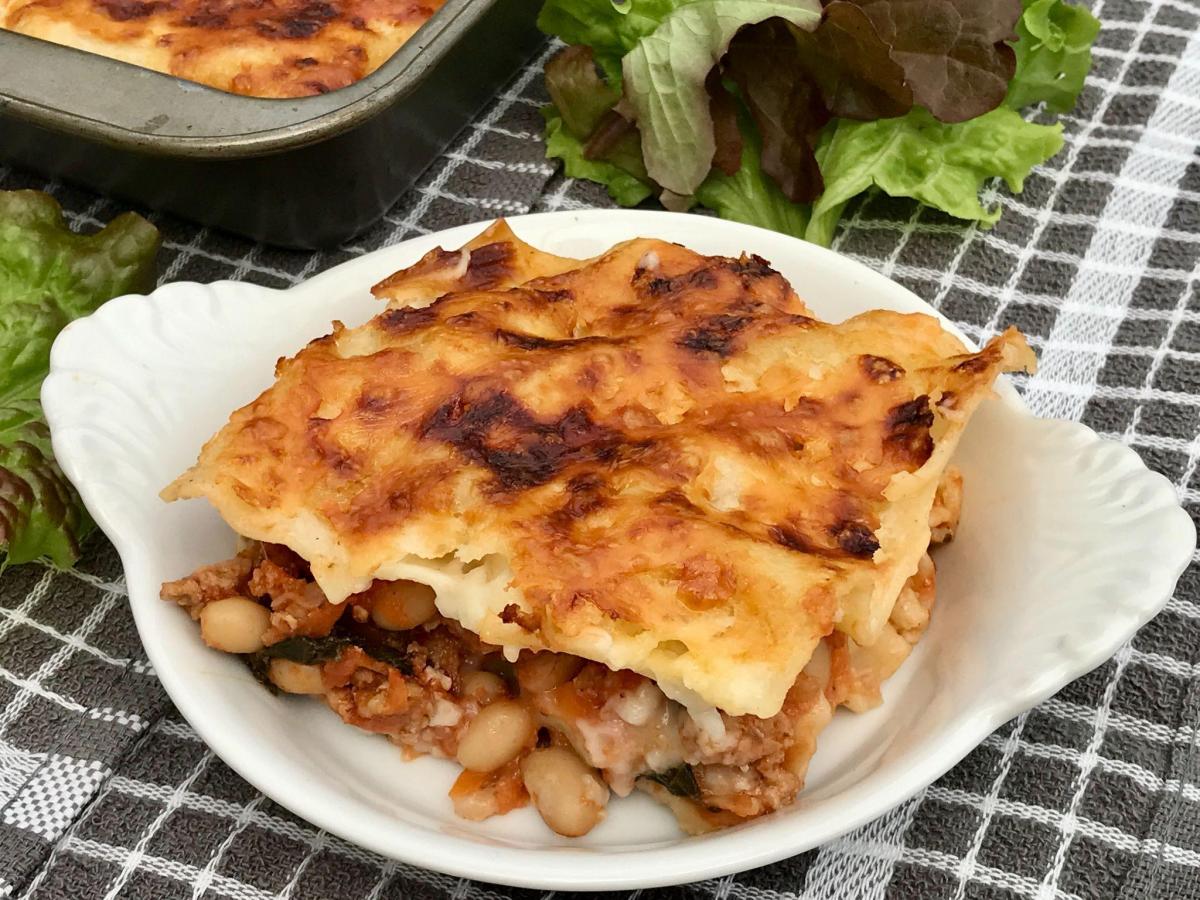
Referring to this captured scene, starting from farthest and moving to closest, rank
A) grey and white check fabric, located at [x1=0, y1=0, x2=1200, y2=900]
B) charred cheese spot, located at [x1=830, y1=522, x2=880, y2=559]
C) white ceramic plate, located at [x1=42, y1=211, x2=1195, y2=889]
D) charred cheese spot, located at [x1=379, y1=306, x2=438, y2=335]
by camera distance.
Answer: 1. charred cheese spot, located at [x1=379, y1=306, x2=438, y2=335]
2. grey and white check fabric, located at [x1=0, y1=0, x2=1200, y2=900]
3. charred cheese spot, located at [x1=830, y1=522, x2=880, y2=559]
4. white ceramic plate, located at [x1=42, y1=211, x2=1195, y2=889]

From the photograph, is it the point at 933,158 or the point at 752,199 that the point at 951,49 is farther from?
the point at 752,199

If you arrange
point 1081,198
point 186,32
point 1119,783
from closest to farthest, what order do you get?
point 1119,783 < point 186,32 < point 1081,198

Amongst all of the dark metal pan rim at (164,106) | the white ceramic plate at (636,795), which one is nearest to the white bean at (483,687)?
the white ceramic plate at (636,795)

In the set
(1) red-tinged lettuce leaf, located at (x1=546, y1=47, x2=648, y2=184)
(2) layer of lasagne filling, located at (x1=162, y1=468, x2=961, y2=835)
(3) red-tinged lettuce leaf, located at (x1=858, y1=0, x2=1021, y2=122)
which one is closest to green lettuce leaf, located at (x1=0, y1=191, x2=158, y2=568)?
(2) layer of lasagne filling, located at (x1=162, y1=468, x2=961, y2=835)

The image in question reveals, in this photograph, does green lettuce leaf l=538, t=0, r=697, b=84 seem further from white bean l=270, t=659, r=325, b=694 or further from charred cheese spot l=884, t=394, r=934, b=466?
white bean l=270, t=659, r=325, b=694

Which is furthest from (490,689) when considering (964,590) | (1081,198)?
(1081,198)

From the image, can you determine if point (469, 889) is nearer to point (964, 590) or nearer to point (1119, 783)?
point (964, 590)

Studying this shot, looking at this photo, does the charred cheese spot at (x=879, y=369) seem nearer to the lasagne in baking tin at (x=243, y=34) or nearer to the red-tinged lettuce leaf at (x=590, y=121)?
the red-tinged lettuce leaf at (x=590, y=121)
